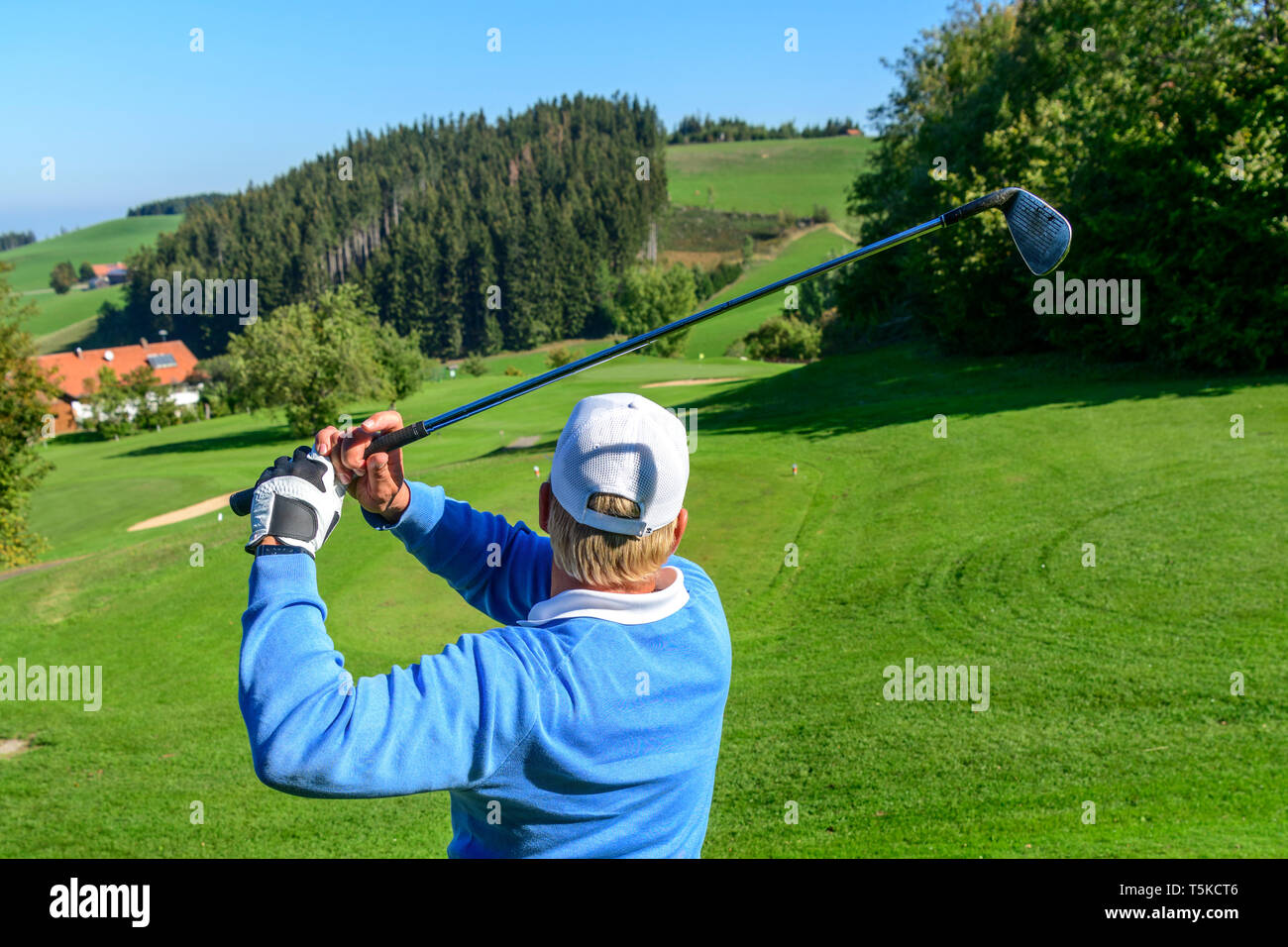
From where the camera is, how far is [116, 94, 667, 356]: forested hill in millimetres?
103188

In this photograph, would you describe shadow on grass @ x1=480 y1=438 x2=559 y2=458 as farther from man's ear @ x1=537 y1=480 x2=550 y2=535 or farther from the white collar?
the white collar

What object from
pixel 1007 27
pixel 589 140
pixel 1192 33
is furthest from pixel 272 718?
pixel 589 140

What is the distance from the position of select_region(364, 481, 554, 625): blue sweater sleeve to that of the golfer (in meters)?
0.50

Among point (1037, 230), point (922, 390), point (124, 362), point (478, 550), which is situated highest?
point (124, 362)

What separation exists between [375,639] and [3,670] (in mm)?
4910

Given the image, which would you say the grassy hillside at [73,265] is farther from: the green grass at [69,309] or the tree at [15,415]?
the tree at [15,415]

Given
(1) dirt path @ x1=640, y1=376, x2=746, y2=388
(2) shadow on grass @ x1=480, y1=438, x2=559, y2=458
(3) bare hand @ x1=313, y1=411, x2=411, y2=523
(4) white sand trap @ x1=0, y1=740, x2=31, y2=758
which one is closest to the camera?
(3) bare hand @ x1=313, y1=411, x2=411, y2=523

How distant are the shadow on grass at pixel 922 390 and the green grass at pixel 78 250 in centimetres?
17175

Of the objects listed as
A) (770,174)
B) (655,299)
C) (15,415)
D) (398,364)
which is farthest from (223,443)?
(770,174)

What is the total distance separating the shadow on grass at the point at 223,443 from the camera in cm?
4797

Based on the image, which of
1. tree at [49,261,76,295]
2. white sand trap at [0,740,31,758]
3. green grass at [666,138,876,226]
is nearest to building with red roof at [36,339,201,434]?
tree at [49,261,76,295]

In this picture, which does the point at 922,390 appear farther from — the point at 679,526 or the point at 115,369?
the point at 115,369

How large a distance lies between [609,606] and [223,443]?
2113 inches

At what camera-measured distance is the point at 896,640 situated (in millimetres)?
9719
